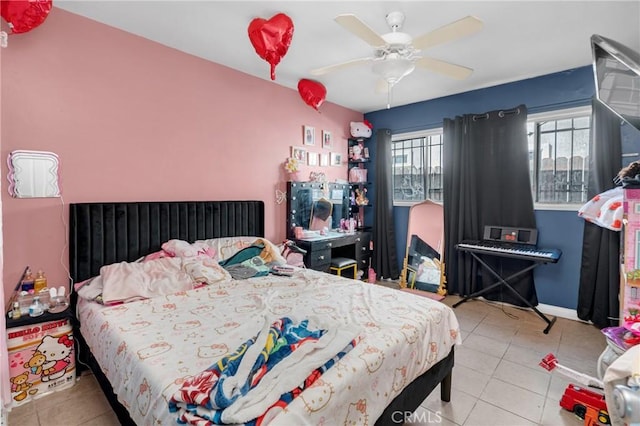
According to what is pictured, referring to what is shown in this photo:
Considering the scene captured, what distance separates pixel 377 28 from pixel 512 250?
258 cm

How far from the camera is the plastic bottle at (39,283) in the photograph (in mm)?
2063

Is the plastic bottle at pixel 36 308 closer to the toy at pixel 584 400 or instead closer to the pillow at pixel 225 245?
the pillow at pixel 225 245

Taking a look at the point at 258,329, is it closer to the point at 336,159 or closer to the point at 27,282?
the point at 27,282

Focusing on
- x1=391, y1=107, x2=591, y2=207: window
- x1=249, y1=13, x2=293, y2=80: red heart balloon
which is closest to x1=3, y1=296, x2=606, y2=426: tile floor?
x1=391, y1=107, x2=591, y2=207: window

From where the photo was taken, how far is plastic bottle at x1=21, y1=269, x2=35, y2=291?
80.2 inches

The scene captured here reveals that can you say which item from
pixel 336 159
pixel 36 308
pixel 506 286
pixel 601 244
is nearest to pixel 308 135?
pixel 336 159

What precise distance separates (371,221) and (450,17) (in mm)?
3023

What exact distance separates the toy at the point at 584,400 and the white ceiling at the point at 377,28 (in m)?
2.38

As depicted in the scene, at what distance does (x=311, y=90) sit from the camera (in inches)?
Answer: 132

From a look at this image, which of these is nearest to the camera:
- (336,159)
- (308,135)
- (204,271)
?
(204,271)

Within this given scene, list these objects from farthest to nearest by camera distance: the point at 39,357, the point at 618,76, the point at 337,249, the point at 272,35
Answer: the point at 337,249 < the point at 272,35 < the point at 39,357 < the point at 618,76

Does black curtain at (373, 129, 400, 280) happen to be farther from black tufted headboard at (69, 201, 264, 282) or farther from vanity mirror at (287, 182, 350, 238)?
black tufted headboard at (69, 201, 264, 282)

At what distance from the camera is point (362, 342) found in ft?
4.61

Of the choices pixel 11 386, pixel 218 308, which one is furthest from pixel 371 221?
pixel 11 386
